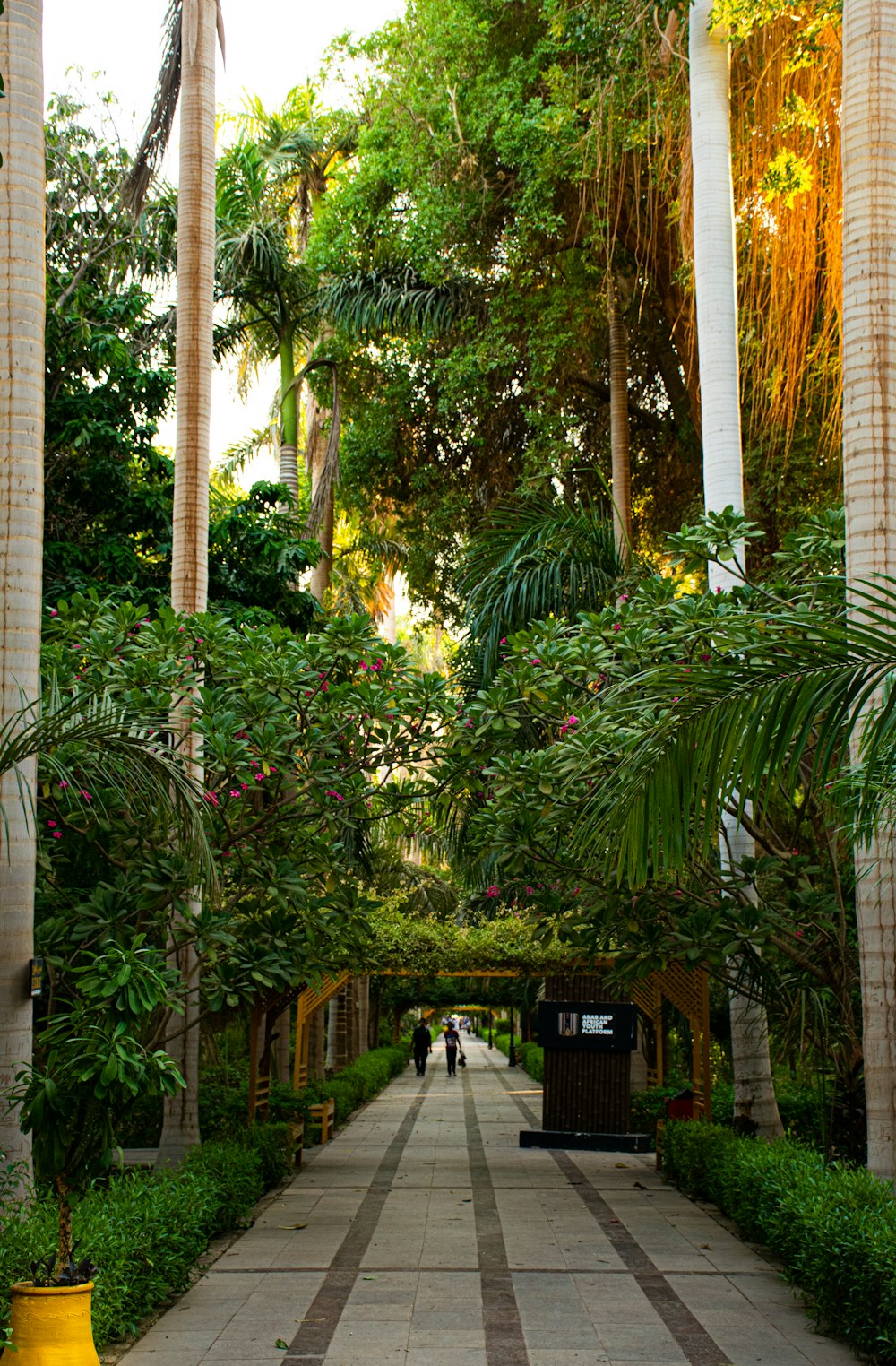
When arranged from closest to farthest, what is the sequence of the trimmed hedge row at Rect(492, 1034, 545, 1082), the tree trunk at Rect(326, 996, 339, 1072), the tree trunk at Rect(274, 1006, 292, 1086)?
the tree trunk at Rect(274, 1006, 292, 1086) → the tree trunk at Rect(326, 996, 339, 1072) → the trimmed hedge row at Rect(492, 1034, 545, 1082)

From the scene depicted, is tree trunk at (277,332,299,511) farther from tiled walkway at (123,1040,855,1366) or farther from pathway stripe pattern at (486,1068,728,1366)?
pathway stripe pattern at (486,1068,728,1366)

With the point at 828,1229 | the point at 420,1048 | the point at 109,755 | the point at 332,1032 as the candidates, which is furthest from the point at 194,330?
the point at 420,1048

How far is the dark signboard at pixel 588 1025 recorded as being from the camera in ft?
56.7

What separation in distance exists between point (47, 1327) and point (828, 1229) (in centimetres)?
387

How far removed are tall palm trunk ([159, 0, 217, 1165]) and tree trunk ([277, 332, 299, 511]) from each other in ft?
21.9

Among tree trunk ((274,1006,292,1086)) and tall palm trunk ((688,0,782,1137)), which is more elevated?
tall palm trunk ((688,0,782,1137))

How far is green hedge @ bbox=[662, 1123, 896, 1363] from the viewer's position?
608 centimetres

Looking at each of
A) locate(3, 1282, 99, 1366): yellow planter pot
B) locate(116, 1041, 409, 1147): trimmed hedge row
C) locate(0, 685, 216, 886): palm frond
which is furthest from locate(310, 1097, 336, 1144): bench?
locate(3, 1282, 99, 1366): yellow planter pot

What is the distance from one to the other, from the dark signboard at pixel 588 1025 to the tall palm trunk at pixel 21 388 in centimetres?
1163

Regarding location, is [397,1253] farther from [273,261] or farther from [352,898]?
[273,261]

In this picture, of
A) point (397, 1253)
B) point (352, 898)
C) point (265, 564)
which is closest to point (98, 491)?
point (265, 564)

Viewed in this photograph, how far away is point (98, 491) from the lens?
1406 centimetres

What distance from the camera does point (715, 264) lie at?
466 inches

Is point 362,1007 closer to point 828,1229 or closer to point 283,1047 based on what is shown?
point 283,1047
